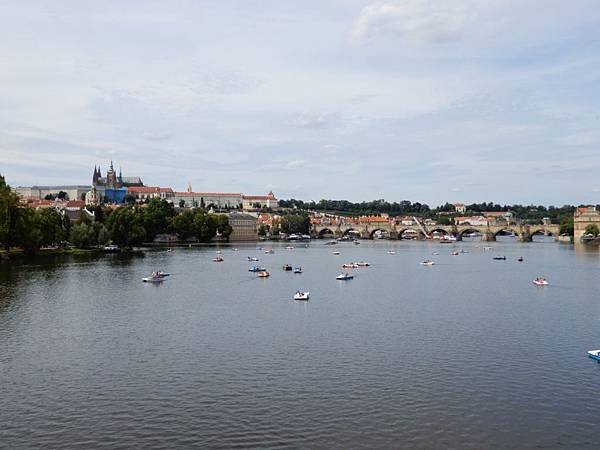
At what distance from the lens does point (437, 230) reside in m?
168

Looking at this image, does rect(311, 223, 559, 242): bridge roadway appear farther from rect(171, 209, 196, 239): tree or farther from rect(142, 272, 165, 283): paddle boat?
rect(142, 272, 165, 283): paddle boat

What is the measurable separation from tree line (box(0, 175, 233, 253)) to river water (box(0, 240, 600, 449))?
80.4ft

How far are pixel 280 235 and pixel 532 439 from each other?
159 meters

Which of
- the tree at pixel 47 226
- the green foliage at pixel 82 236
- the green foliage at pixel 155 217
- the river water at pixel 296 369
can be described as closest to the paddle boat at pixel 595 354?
the river water at pixel 296 369

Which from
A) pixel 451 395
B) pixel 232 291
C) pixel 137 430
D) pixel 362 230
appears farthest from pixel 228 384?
pixel 362 230

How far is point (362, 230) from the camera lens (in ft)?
563

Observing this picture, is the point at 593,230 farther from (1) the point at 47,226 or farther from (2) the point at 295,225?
(1) the point at 47,226

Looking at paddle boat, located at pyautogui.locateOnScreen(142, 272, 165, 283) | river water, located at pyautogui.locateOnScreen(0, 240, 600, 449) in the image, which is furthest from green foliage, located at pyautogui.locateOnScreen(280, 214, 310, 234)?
river water, located at pyautogui.locateOnScreen(0, 240, 600, 449)

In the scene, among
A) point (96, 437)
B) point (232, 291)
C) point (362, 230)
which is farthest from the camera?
point (362, 230)

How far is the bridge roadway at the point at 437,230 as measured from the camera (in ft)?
489

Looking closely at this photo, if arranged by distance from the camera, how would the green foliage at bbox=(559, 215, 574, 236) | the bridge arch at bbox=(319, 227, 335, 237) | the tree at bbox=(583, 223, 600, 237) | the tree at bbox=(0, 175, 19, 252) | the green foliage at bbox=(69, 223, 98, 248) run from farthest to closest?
the bridge arch at bbox=(319, 227, 335, 237) → the green foliage at bbox=(559, 215, 574, 236) → the tree at bbox=(583, 223, 600, 237) → the green foliage at bbox=(69, 223, 98, 248) → the tree at bbox=(0, 175, 19, 252)

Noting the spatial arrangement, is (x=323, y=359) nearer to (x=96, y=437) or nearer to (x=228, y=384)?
(x=228, y=384)

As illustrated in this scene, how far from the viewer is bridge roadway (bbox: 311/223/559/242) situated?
489ft

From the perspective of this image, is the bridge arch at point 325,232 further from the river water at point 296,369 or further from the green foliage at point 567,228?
the river water at point 296,369
